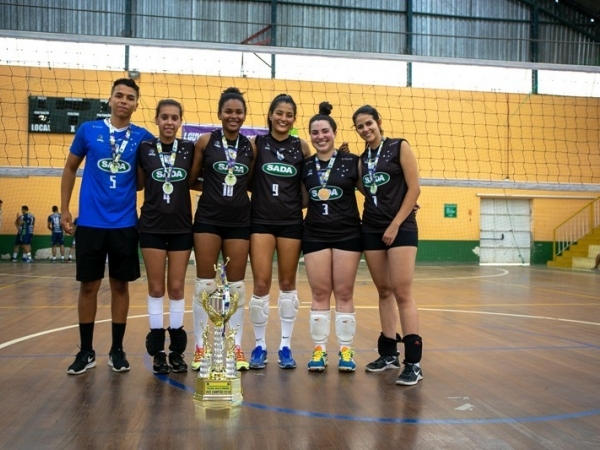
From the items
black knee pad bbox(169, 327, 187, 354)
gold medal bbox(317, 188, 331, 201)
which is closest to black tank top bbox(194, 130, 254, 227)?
gold medal bbox(317, 188, 331, 201)

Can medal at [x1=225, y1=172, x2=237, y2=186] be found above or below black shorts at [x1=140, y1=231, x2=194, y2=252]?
above

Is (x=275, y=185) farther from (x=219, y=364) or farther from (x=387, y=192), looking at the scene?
(x=219, y=364)

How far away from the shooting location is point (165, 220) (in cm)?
377

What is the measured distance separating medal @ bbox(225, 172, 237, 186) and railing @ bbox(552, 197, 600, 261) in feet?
60.5

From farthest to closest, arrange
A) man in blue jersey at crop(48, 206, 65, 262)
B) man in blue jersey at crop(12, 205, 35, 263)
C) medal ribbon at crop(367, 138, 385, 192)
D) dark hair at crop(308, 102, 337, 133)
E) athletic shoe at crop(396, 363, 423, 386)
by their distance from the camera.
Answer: man in blue jersey at crop(48, 206, 65, 262)
man in blue jersey at crop(12, 205, 35, 263)
dark hair at crop(308, 102, 337, 133)
medal ribbon at crop(367, 138, 385, 192)
athletic shoe at crop(396, 363, 423, 386)

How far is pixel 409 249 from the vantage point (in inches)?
150

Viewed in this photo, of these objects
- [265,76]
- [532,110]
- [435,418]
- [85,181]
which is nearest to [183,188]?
[85,181]

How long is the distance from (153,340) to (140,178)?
3.42 feet

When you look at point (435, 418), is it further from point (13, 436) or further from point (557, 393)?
point (13, 436)

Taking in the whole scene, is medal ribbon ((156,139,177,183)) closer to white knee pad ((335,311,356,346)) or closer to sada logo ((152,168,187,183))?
sada logo ((152,168,187,183))

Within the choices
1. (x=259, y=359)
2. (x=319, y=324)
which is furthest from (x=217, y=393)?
(x=319, y=324)

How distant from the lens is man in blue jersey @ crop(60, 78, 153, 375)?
12.3ft

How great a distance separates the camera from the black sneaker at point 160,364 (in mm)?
3784

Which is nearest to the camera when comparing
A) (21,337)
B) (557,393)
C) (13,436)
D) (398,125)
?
(13,436)
